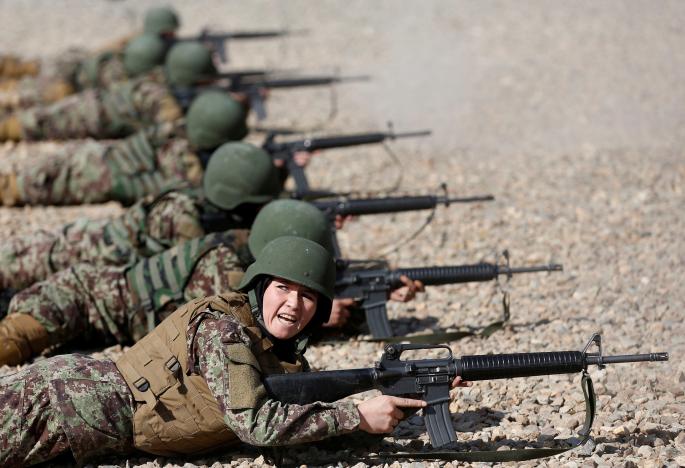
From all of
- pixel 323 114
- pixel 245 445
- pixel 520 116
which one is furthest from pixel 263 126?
pixel 245 445

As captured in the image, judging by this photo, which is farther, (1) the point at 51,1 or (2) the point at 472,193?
(1) the point at 51,1

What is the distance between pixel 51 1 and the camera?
64.6 ft

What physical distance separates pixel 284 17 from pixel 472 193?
913 cm

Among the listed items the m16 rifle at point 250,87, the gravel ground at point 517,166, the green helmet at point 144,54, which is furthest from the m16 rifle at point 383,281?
the green helmet at point 144,54

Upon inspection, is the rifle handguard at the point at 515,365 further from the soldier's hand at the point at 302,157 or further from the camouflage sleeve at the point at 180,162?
the camouflage sleeve at the point at 180,162

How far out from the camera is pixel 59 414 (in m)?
4.41

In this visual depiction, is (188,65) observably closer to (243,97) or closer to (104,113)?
(243,97)

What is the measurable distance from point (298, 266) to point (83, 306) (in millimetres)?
2148

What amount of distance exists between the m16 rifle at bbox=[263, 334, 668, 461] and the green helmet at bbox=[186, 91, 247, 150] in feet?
14.7

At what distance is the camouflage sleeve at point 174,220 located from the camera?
659 cm

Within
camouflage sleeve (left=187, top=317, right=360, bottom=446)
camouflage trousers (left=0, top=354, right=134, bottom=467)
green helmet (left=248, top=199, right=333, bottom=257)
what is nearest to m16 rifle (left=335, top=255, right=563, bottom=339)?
green helmet (left=248, top=199, right=333, bottom=257)

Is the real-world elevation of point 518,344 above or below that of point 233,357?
below

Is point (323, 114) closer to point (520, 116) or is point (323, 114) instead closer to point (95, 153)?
point (520, 116)

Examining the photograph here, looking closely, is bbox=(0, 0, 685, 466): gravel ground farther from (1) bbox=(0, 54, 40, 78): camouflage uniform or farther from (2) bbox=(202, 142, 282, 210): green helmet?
(1) bbox=(0, 54, 40, 78): camouflage uniform
